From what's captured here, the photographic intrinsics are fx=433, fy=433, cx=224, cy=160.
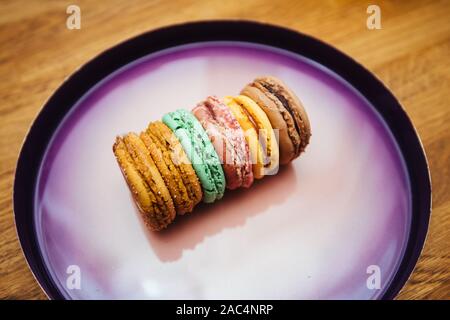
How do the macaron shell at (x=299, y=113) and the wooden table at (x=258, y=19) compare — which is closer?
the macaron shell at (x=299, y=113)

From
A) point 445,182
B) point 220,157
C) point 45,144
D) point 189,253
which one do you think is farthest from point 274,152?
point 45,144

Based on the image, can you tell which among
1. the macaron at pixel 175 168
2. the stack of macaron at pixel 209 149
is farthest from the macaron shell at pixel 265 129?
the macaron at pixel 175 168

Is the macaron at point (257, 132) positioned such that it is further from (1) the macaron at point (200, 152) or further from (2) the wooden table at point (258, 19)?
(2) the wooden table at point (258, 19)

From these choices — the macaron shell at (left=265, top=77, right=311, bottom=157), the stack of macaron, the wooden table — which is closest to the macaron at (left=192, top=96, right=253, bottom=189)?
the stack of macaron

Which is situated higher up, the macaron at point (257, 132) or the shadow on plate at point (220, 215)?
the macaron at point (257, 132)

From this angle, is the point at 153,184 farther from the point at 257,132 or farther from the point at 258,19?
the point at 258,19

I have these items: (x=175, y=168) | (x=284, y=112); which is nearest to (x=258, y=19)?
(x=284, y=112)

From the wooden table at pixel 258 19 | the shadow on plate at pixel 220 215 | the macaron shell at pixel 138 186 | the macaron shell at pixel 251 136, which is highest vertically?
the wooden table at pixel 258 19
